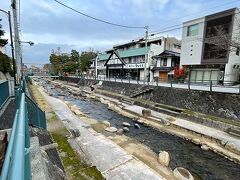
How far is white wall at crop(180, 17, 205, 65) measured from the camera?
24.7m

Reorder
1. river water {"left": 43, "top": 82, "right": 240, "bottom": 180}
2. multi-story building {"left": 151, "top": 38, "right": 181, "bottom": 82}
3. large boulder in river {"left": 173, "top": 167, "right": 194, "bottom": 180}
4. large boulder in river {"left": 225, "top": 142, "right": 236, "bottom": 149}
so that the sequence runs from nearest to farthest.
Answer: large boulder in river {"left": 173, "top": 167, "right": 194, "bottom": 180}, river water {"left": 43, "top": 82, "right": 240, "bottom": 180}, large boulder in river {"left": 225, "top": 142, "right": 236, "bottom": 149}, multi-story building {"left": 151, "top": 38, "right": 181, "bottom": 82}

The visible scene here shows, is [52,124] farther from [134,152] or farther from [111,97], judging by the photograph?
[111,97]

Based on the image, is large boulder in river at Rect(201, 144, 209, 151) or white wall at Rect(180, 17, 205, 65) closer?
large boulder in river at Rect(201, 144, 209, 151)

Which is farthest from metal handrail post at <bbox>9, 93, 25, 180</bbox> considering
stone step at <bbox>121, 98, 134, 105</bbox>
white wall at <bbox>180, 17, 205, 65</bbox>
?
white wall at <bbox>180, 17, 205, 65</bbox>

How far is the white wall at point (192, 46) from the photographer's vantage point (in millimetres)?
24719

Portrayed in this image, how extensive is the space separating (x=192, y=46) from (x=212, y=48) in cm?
318

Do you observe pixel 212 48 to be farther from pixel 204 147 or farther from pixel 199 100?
pixel 204 147

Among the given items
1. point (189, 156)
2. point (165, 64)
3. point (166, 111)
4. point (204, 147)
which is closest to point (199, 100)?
point (166, 111)

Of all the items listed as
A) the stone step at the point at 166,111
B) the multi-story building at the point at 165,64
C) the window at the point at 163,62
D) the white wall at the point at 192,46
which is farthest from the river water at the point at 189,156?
the window at the point at 163,62

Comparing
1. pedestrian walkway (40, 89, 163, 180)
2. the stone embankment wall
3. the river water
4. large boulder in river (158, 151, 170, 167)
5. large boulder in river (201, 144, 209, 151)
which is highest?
the stone embankment wall

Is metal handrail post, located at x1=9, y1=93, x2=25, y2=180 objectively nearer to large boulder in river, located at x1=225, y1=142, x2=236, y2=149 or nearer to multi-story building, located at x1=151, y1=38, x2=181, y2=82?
large boulder in river, located at x1=225, y1=142, x2=236, y2=149

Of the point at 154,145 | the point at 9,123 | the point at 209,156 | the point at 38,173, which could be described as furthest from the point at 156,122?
the point at 38,173

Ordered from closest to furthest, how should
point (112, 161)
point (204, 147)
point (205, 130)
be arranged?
point (112, 161)
point (204, 147)
point (205, 130)

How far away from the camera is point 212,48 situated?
23.2 m
